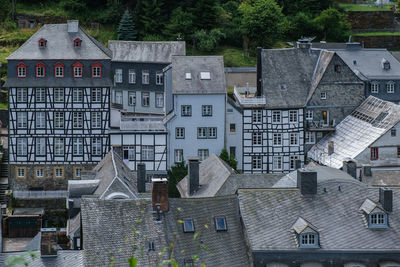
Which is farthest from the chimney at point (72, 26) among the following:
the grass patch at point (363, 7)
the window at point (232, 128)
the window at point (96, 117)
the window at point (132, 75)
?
the grass patch at point (363, 7)

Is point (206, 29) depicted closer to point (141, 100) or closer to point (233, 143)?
point (141, 100)

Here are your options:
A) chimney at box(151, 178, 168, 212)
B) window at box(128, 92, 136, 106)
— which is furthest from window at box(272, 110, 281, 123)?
chimney at box(151, 178, 168, 212)

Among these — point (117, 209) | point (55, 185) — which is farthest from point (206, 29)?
point (117, 209)

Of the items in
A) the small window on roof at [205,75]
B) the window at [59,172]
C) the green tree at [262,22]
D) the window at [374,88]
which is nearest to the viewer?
the window at [59,172]

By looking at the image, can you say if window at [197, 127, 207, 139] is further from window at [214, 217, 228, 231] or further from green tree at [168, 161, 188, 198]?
window at [214, 217, 228, 231]

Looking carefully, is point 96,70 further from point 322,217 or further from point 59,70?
point 322,217

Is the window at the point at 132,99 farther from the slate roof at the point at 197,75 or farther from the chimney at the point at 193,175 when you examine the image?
the chimney at the point at 193,175
